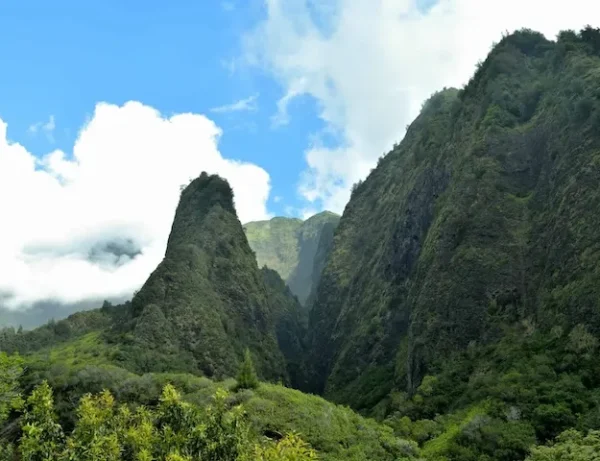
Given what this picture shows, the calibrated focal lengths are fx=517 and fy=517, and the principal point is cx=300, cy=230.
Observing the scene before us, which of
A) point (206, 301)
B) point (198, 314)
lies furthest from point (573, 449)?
point (206, 301)

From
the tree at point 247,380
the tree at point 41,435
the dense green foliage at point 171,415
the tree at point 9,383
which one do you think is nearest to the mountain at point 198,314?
the tree at point 9,383

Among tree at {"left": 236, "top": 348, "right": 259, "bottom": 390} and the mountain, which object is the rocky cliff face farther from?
tree at {"left": 236, "top": 348, "right": 259, "bottom": 390}

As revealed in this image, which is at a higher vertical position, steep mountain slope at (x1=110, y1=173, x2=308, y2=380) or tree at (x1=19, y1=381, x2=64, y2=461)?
steep mountain slope at (x1=110, y1=173, x2=308, y2=380)

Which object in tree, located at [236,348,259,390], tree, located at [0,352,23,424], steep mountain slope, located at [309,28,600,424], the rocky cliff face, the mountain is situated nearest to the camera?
tree, located at [0,352,23,424]

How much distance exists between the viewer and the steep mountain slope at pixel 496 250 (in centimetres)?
6069

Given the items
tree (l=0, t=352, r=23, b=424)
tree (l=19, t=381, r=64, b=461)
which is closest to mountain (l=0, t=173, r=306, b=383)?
tree (l=0, t=352, r=23, b=424)

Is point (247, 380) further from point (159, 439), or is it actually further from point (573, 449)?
point (573, 449)

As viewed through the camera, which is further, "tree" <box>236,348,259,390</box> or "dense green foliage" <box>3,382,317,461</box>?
"tree" <box>236,348,259,390</box>

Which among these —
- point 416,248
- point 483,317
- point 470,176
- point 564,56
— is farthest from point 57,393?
point 564,56

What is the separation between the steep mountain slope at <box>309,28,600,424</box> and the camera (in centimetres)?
6069

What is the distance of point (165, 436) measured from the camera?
32938 millimetres

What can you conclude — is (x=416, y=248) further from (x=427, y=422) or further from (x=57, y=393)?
(x=57, y=393)

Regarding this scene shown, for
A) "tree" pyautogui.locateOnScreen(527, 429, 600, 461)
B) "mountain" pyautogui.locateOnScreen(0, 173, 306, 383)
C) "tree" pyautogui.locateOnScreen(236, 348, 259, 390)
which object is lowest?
"tree" pyautogui.locateOnScreen(527, 429, 600, 461)

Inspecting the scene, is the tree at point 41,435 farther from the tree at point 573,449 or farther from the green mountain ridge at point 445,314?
the tree at point 573,449
